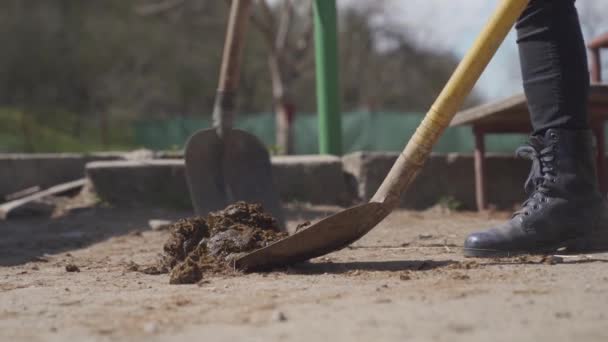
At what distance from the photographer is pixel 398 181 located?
241 centimetres

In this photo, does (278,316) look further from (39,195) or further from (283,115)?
(283,115)

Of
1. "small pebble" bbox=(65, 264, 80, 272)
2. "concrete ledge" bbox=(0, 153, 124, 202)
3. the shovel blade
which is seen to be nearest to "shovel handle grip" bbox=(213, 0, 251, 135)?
the shovel blade

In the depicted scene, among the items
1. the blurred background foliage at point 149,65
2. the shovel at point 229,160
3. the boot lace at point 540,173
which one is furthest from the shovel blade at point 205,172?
the blurred background foliage at point 149,65

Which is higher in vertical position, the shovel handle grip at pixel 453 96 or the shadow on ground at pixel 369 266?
the shovel handle grip at pixel 453 96

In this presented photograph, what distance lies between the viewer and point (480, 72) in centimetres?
243

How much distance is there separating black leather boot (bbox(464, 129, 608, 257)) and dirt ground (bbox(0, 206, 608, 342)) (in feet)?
0.39

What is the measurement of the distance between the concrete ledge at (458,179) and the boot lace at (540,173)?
2433mm

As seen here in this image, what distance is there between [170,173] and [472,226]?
2079 millimetres

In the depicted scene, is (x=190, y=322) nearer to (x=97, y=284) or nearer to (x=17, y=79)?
(x=97, y=284)

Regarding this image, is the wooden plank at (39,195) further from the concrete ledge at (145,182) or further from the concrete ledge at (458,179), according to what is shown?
the concrete ledge at (458,179)

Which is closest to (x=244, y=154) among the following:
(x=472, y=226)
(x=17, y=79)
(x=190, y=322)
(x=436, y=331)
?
(x=472, y=226)

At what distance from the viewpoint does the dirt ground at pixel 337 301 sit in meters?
1.52

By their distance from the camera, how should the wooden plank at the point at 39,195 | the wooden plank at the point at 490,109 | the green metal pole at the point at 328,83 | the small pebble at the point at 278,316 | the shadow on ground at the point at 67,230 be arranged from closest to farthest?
the small pebble at the point at 278,316 < the shadow on ground at the point at 67,230 < the wooden plank at the point at 490,109 < the wooden plank at the point at 39,195 < the green metal pole at the point at 328,83

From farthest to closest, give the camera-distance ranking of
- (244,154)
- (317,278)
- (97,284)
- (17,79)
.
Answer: (17,79) < (244,154) < (97,284) < (317,278)
